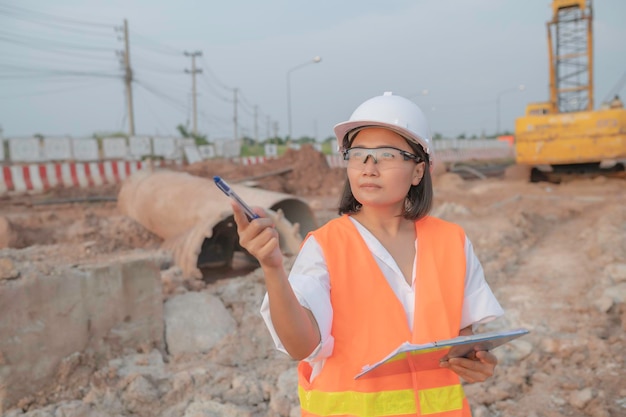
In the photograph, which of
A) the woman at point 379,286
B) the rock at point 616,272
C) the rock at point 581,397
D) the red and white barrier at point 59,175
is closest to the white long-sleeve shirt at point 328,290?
the woman at point 379,286

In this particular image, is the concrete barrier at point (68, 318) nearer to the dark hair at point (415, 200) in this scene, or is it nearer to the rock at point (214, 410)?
the rock at point (214, 410)

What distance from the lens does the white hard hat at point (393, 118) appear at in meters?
1.74

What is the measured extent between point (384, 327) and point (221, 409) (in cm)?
184

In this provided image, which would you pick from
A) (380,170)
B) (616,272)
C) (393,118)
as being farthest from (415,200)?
(616,272)

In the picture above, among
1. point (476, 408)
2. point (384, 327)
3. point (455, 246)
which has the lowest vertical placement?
point (476, 408)

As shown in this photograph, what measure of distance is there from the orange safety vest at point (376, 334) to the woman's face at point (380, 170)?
158mm

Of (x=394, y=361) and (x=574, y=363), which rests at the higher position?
(x=394, y=361)

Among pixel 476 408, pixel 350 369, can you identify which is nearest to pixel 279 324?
pixel 350 369

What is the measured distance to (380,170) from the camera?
176 centimetres

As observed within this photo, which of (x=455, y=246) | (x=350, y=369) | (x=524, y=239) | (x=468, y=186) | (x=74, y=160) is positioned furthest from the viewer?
(x=74, y=160)

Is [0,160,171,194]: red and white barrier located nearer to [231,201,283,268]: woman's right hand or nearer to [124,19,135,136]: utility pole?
[124,19,135,136]: utility pole

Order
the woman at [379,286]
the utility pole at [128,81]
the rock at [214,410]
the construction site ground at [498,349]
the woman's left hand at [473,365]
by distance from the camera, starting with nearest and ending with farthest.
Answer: the woman at [379,286] → the woman's left hand at [473,365] → the rock at [214,410] → the construction site ground at [498,349] → the utility pole at [128,81]

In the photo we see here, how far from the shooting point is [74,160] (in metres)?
16.8

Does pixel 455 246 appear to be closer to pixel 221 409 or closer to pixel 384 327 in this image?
pixel 384 327
